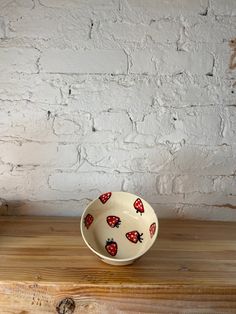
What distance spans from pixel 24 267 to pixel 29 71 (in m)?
0.52

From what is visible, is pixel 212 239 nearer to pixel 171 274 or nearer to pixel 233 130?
pixel 171 274

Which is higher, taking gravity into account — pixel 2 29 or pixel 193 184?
pixel 2 29

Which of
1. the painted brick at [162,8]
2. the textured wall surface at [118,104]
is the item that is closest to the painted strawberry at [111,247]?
the textured wall surface at [118,104]

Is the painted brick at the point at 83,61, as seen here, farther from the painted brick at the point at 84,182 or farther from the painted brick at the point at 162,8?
the painted brick at the point at 84,182

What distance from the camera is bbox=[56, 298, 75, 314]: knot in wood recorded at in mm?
725

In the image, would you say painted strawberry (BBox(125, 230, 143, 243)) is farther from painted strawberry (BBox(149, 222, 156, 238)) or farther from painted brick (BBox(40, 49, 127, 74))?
painted brick (BBox(40, 49, 127, 74))

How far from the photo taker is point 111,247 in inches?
32.7

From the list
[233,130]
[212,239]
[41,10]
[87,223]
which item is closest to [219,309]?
[212,239]

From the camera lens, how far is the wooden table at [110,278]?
0.73 m

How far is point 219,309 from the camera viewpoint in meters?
0.74

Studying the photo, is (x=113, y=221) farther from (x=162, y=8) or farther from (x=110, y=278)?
(x=162, y=8)

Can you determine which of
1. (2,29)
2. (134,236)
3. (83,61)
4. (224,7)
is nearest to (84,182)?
(134,236)

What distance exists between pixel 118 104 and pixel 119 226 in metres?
0.35

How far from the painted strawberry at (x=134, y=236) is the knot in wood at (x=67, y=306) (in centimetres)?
21
